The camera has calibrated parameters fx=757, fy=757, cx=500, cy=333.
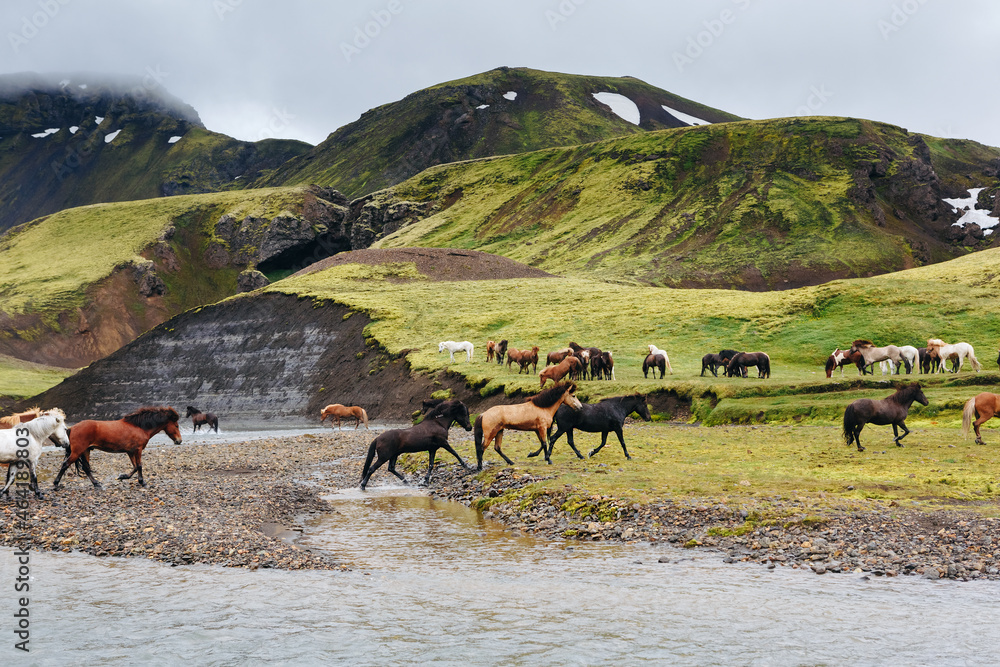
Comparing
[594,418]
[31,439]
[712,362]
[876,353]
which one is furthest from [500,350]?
[31,439]

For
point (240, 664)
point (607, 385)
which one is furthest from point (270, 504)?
point (607, 385)

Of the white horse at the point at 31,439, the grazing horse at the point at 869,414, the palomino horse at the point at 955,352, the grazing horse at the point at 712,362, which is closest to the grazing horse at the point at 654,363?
the grazing horse at the point at 712,362

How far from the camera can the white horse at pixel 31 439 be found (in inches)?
792

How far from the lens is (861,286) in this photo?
66.3 meters

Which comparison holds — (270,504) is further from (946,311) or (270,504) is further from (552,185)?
(552,185)

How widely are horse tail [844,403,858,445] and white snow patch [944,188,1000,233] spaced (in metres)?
147

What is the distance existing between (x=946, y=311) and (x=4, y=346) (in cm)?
14408

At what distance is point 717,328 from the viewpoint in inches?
2510

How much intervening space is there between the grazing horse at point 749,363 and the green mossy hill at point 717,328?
0.93m

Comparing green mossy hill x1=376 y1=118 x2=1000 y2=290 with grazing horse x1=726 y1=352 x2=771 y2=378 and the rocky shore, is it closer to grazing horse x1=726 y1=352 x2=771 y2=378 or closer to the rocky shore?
grazing horse x1=726 y1=352 x2=771 y2=378

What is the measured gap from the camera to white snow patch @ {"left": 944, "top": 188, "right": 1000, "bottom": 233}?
151 metres

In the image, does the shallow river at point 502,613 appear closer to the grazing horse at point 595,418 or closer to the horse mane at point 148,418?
the horse mane at point 148,418

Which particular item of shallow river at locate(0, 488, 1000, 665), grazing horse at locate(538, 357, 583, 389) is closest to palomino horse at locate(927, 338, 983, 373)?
grazing horse at locate(538, 357, 583, 389)

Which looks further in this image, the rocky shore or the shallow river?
the rocky shore
